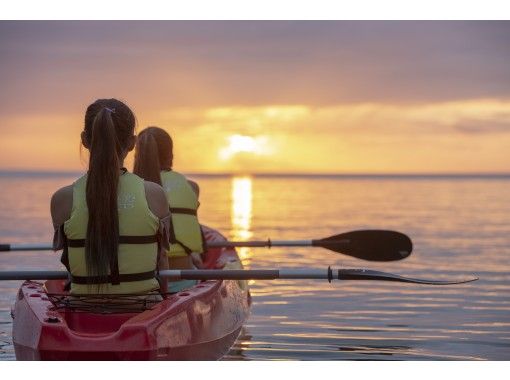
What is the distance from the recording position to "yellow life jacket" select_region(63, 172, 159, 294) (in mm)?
6254

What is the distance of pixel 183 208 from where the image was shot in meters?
9.11

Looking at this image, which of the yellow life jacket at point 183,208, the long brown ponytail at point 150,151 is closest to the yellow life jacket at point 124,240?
the long brown ponytail at point 150,151

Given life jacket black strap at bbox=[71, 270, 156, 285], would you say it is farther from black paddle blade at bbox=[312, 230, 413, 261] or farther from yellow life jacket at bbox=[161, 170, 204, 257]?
black paddle blade at bbox=[312, 230, 413, 261]

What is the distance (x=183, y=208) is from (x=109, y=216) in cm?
295

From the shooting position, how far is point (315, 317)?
33.2 feet

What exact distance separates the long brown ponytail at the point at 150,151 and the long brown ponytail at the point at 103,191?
2048mm

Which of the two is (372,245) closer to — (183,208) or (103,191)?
(183,208)

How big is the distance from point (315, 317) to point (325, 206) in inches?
964

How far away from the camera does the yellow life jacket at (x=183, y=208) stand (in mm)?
9023

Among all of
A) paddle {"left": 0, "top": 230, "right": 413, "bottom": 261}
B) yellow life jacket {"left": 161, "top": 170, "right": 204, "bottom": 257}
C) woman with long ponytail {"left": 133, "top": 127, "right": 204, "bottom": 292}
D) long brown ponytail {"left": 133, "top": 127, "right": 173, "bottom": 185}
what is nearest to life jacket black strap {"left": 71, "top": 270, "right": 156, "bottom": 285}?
long brown ponytail {"left": 133, "top": 127, "right": 173, "bottom": 185}

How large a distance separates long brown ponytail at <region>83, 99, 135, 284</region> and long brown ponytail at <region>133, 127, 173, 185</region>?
6.72 ft

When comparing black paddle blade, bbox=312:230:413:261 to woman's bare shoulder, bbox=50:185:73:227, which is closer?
woman's bare shoulder, bbox=50:185:73:227
